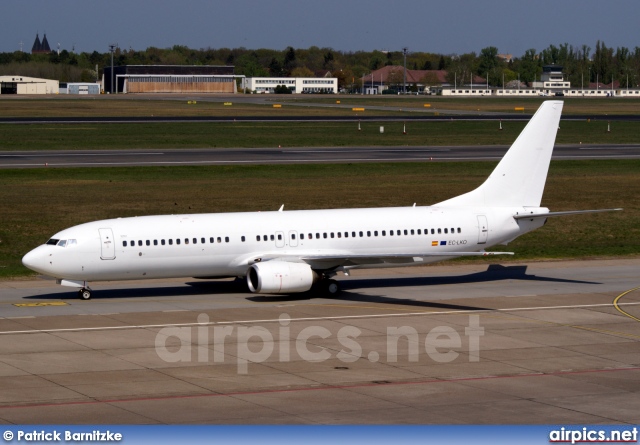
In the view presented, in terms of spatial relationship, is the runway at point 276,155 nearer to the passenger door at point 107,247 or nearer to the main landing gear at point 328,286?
the passenger door at point 107,247

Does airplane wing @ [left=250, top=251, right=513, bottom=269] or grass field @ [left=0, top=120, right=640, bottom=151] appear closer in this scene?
airplane wing @ [left=250, top=251, right=513, bottom=269]

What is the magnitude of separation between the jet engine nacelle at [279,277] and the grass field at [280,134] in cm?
6832

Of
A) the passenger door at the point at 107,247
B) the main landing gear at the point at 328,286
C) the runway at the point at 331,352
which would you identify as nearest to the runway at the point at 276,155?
the runway at the point at 331,352

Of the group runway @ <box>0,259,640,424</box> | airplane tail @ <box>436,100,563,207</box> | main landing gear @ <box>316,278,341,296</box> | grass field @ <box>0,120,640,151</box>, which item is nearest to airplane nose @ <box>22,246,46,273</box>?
runway @ <box>0,259,640,424</box>

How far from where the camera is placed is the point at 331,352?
34.5 meters

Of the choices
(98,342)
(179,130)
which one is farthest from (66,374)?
(179,130)

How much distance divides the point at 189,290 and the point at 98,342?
1092 centimetres

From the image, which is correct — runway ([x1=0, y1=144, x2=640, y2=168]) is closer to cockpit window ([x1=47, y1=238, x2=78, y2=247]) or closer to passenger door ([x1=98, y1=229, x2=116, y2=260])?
cockpit window ([x1=47, y1=238, x2=78, y2=247])

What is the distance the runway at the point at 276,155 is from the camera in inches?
3658

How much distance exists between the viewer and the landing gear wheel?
147 ft

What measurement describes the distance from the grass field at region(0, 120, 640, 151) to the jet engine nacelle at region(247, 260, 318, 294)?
68.3 m
